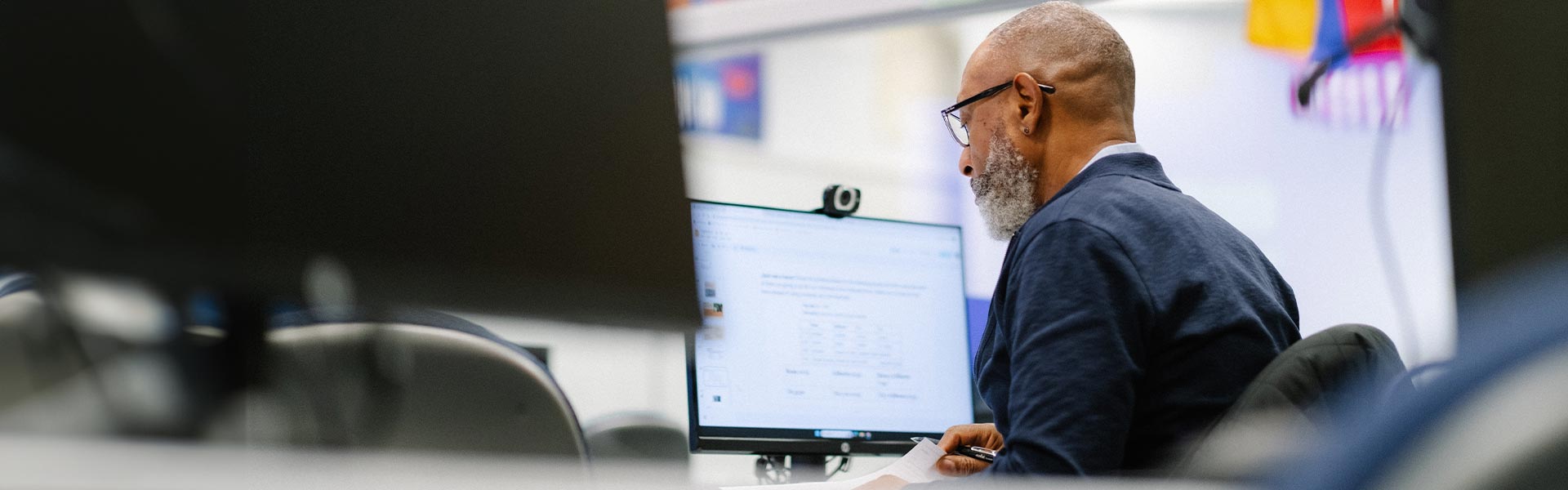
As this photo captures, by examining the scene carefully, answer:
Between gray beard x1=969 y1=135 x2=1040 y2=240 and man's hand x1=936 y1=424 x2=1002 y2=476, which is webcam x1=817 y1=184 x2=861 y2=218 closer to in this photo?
gray beard x1=969 y1=135 x2=1040 y2=240

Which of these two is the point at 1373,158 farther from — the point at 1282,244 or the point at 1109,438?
the point at 1109,438

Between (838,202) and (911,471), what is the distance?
602mm

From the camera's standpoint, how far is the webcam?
1.86 meters

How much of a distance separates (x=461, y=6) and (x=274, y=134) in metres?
0.11

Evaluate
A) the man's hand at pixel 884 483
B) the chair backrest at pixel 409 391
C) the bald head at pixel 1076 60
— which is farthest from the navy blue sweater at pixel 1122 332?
the chair backrest at pixel 409 391

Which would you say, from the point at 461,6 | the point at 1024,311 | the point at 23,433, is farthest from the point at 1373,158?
the point at 23,433

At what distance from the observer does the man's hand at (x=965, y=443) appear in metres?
1.39

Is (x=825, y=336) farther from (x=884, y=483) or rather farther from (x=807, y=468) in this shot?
(x=884, y=483)

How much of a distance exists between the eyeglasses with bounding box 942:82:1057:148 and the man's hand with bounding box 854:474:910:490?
0.56m

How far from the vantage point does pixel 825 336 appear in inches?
70.9

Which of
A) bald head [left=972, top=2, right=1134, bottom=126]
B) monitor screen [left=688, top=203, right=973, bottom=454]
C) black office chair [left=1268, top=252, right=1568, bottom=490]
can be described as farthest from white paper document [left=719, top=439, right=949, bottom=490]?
black office chair [left=1268, top=252, right=1568, bottom=490]

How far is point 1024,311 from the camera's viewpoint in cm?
116

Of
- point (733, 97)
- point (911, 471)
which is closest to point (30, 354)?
point (911, 471)

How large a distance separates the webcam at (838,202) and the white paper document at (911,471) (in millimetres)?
514
